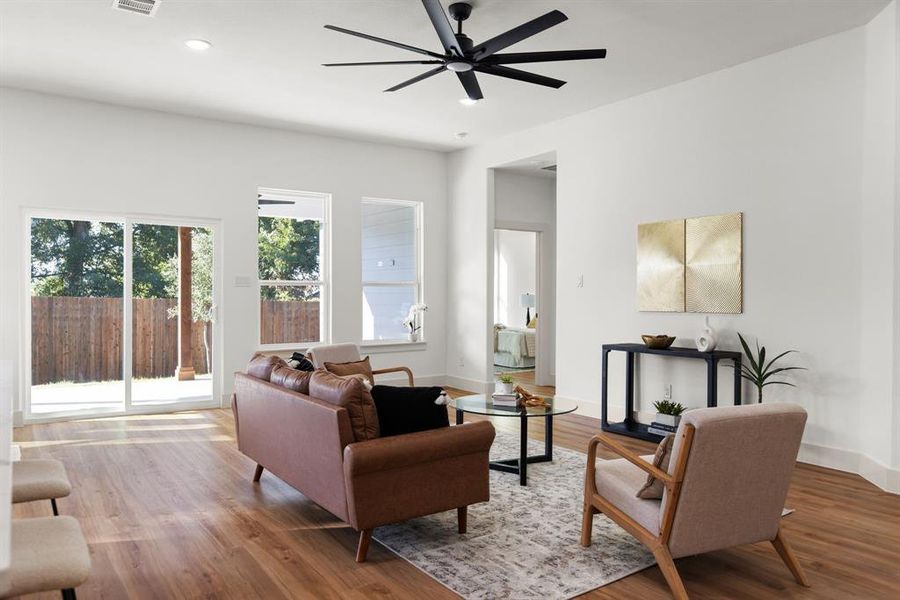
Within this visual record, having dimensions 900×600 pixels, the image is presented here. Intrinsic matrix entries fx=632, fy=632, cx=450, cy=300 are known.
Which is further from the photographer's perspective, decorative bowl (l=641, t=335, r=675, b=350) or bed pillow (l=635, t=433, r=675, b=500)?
decorative bowl (l=641, t=335, r=675, b=350)

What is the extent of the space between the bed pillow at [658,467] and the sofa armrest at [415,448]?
0.84 metres

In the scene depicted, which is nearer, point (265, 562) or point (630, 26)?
point (265, 562)

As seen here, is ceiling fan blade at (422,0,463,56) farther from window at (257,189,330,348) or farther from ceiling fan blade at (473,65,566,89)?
window at (257,189,330,348)

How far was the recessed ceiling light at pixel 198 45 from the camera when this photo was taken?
4.66m

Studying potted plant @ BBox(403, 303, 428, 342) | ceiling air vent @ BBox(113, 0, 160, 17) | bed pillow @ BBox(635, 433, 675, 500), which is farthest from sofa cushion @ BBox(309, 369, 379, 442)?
potted plant @ BBox(403, 303, 428, 342)

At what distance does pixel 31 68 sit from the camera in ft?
17.3

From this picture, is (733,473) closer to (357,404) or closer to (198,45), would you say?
(357,404)

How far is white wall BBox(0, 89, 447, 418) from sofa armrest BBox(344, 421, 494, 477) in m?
4.49

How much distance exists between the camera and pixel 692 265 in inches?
214

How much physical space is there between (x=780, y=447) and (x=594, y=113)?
4.52 meters

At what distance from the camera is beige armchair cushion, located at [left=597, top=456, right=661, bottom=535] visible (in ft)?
8.74

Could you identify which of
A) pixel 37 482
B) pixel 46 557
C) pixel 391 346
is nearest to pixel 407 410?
pixel 37 482

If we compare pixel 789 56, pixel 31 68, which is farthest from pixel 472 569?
pixel 31 68

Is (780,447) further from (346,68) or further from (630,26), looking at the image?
(346,68)
